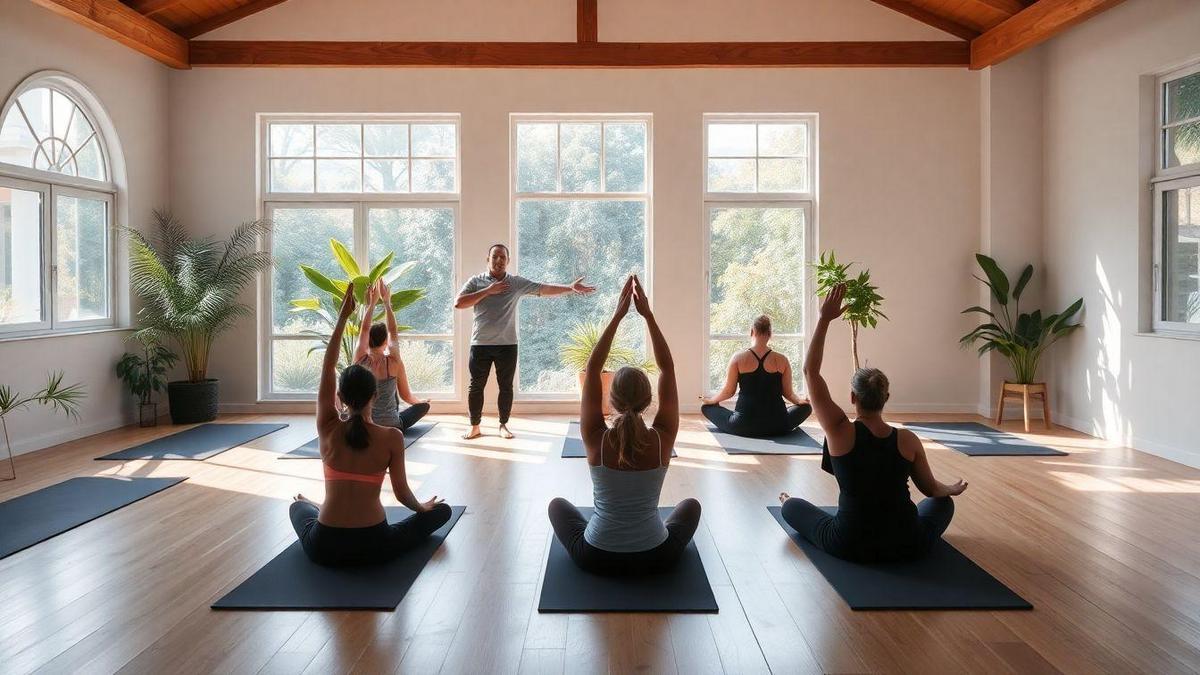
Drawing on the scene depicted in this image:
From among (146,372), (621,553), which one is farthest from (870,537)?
(146,372)

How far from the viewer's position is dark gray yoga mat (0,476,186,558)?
354 cm

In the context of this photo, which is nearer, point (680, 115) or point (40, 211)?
point (40, 211)

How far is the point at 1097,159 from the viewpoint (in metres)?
6.08

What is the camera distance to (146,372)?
21.3 feet

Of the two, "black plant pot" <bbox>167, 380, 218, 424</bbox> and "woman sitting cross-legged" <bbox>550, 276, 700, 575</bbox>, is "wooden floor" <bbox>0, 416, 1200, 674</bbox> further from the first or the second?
"black plant pot" <bbox>167, 380, 218, 424</bbox>

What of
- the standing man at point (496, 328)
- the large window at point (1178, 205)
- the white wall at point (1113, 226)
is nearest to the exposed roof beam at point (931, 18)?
the white wall at point (1113, 226)

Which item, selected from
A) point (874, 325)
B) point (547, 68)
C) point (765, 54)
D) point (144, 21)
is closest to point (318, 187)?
point (144, 21)

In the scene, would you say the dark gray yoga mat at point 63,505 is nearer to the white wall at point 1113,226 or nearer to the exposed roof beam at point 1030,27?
the white wall at point 1113,226

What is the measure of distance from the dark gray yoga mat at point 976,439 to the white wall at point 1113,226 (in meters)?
0.72

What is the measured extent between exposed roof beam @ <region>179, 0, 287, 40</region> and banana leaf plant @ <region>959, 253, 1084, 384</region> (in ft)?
21.7

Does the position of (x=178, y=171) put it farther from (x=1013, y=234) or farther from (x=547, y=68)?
(x=1013, y=234)

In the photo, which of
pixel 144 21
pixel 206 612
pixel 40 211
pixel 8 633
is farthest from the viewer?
pixel 144 21

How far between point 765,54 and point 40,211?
5814 millimetres

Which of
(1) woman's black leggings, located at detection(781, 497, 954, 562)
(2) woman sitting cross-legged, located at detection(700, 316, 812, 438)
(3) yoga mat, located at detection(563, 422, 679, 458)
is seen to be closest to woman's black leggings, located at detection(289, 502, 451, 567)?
(1) woman's black leggings, located at detection(781, 497, 954, 562)
